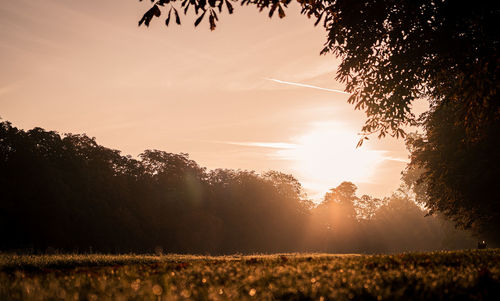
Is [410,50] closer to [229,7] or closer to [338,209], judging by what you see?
[229,7]

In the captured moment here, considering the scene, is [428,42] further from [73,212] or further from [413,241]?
[413,241]

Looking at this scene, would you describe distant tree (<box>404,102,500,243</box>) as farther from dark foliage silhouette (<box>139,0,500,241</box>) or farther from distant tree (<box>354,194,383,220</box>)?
distant tree (<box>354,194,383,220</box>)

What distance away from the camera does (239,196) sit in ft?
230

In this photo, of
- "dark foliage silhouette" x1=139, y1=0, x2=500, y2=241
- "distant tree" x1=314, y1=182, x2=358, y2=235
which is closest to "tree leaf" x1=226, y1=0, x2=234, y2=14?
"dark foliage silhouette" x1=139, y1=0, x2=500, y2=241

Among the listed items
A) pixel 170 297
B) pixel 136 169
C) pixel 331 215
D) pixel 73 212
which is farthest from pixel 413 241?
pixel 170 297

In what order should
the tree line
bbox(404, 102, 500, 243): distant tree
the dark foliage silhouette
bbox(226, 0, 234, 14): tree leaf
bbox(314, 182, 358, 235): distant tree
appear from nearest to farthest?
bbox(226, 0, 234, 14): tree leaf → the dark foliage silhouette → bbox(404, 102, 500, 243): distant tree → the tree line → bbox(314, 182, 358, 235): distant tree

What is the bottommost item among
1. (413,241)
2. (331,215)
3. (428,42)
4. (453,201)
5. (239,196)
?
(413,241)

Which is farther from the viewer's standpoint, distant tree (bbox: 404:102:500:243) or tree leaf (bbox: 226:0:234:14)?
distant tree (bbox: 404:102:500:243)

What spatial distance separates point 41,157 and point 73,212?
7546 mm

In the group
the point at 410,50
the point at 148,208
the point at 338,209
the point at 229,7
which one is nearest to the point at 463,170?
the point at 410,50

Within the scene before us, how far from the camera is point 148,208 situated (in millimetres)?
54125

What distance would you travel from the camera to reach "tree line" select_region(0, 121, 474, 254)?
4241 centimetres

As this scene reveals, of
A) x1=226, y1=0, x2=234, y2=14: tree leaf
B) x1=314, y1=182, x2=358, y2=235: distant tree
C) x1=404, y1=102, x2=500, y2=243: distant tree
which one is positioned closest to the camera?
x1=226, y1=0, x2=234, y2=14: tree leaf

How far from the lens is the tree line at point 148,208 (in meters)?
42.4
